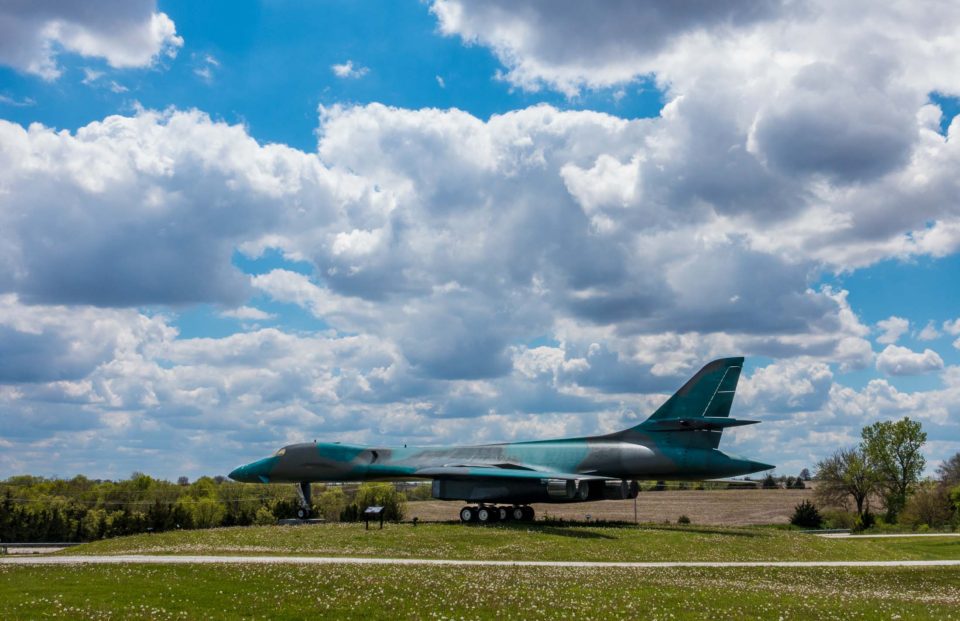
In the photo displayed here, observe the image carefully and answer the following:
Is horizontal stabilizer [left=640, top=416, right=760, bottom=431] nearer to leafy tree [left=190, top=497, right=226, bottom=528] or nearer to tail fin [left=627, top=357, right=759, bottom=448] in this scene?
tail fin [left=627, top=357, right=759, bottom=448]

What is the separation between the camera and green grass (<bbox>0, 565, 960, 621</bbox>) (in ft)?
55.9

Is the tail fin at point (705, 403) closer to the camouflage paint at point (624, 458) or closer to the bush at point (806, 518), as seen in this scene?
the camouflage paint at point (624, 458)

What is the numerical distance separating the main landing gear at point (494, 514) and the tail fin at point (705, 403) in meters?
8.71

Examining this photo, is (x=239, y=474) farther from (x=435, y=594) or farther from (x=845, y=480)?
(x=845, y=480)

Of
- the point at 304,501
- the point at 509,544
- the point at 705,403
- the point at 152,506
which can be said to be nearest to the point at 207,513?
the point at 152,506

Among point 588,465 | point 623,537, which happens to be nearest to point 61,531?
point 588,465

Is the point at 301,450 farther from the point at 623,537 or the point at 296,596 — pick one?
the point at 296,596

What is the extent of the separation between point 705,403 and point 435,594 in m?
25.7

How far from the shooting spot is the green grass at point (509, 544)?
31312mm

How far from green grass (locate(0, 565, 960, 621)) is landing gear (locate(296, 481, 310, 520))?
2311 centimetres

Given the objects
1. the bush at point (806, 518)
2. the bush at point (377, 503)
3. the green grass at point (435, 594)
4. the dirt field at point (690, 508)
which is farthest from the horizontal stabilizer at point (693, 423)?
the bush at point (806, 518)

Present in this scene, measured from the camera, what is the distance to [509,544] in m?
33.0

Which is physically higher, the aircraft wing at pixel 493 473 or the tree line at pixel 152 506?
the aircraft wing at pixel 493 473

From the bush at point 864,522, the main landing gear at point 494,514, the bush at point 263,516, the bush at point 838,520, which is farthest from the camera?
the bush at point 263,516
